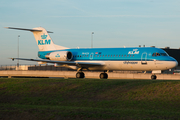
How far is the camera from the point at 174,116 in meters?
14.1

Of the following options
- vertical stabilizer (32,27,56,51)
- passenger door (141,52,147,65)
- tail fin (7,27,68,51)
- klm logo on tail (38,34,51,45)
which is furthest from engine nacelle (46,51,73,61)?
passenger door (141,52,147,65)

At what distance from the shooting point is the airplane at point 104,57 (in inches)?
1249

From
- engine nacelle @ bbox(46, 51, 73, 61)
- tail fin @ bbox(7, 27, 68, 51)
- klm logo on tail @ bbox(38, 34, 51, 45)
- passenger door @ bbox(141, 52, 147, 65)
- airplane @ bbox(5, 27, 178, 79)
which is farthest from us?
klm logo on tail @ bbox(38, 34, 51, 45)

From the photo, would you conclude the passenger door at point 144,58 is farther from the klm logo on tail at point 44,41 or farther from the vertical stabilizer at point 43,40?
the klm logo on tail at point 44,41

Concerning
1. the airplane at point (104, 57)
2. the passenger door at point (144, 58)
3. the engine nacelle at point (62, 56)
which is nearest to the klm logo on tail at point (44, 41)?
the airplane at point (104, 57)

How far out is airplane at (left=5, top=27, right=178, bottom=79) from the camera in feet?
104

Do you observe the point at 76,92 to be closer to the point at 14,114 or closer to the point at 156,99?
the point at 156,99

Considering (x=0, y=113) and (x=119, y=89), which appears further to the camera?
(x=119, y=89)

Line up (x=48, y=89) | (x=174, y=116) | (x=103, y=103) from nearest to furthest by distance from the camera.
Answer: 1. (x=174, y=116)
2. (x=103, y=103)
3. (x=48, y=89)

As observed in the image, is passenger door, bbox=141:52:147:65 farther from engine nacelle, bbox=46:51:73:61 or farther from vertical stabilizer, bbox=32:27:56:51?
vertical stabilizer, bbox=32:27:56:51

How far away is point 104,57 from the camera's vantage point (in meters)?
35.5

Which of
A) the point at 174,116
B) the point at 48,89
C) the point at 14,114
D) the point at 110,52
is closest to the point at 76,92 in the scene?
the point at 48,89

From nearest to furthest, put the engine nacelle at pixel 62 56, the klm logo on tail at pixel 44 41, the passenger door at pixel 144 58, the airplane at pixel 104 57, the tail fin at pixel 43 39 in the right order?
1. the airplane at pixel 104 57
2. the passenger door at pixel 144 58
3. the engine nacelle at pixel 62 56
4. the tail fin at pixel 43 39
5. the klm logo on tail at pixel 44 41

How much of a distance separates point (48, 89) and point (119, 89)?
6709mm
